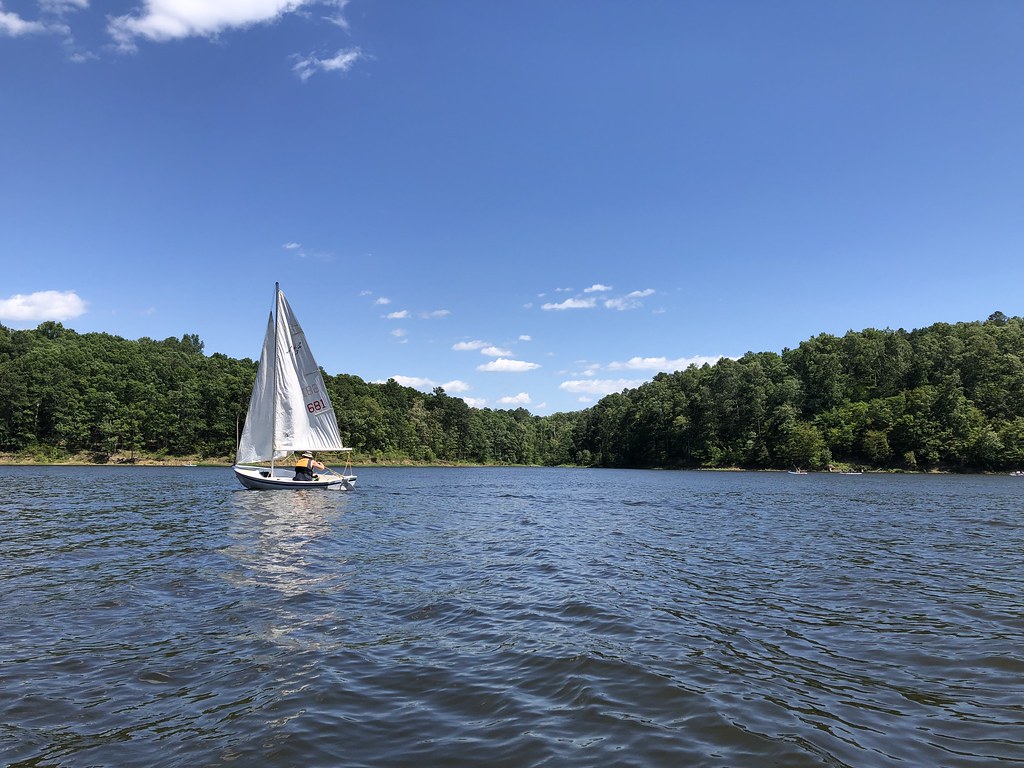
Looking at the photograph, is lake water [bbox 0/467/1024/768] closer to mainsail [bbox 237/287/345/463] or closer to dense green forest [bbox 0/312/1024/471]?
mainsail [bbox 237/287/345/463]

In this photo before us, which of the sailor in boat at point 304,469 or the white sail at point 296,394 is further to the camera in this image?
the sailor in boat at point 304,469

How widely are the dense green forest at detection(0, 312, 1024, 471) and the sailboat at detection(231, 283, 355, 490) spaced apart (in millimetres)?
90380

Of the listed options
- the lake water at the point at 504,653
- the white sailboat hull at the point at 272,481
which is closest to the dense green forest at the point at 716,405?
the white sailboat hull at the point at 272,481

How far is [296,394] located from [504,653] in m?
35.9

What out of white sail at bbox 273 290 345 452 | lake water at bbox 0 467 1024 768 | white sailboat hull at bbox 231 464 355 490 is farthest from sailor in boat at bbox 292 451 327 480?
lake water at bbox 0 467 1024 768

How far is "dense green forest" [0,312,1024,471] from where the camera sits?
112 m

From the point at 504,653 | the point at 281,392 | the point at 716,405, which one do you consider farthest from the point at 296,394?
the point at 716,405

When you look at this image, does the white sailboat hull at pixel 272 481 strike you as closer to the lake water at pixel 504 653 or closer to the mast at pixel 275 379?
the mast at pixel 275 379

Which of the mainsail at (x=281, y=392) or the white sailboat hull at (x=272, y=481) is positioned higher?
the mainsail at (x=281, y=392)

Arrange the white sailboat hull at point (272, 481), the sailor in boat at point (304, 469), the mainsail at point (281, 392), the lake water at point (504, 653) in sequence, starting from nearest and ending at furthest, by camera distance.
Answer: the lake water at point (504, 653)
the white sailboat hull at point (272, 481)
the mainsail at point (281, 392)
the sailor in boat at point (304, 469)

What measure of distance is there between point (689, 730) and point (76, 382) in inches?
5647

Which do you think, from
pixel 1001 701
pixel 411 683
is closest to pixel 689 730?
pixel 411 683

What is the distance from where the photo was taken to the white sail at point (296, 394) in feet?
135

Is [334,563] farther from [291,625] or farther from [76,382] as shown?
[76,382]
